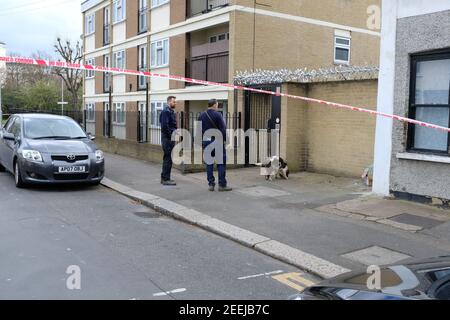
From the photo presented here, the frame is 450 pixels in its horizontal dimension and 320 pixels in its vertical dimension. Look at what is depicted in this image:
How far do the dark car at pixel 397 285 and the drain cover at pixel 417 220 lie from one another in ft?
13.1

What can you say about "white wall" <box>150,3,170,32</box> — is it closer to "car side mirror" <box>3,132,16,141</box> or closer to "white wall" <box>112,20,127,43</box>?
"white wall" <box>112,20,127,43</box>

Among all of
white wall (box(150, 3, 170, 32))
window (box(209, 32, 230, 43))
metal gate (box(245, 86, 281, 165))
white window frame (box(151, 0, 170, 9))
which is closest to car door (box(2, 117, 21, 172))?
metal gate (box(245, 86, 281, 165))

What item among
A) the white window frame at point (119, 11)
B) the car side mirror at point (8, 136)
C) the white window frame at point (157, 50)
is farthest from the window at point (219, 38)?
the car side mirror at point (8, 136)

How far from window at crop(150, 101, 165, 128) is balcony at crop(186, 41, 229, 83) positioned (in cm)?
235

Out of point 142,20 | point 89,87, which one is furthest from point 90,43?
point 142,20

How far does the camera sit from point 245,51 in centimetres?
1680

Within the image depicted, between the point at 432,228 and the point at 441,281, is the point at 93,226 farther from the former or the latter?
the point at 441,281

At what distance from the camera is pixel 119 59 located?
2727 centimetres

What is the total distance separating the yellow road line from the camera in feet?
15.9

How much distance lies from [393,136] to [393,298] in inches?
257

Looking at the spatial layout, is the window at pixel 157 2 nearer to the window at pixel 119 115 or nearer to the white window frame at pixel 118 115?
the white window frame at pixel 118 115

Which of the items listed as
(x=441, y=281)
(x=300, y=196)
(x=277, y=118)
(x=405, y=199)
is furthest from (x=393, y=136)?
(x=441, y=281)

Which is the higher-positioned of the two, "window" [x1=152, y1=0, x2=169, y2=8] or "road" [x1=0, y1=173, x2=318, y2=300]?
"window" [x1=152, y1=0, x2=169, y2=8]

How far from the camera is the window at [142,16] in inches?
933
